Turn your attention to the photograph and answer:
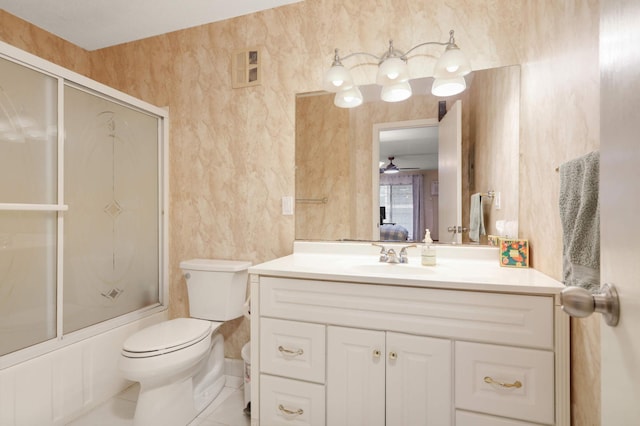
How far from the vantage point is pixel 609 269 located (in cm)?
47

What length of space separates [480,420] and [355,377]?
46 cm

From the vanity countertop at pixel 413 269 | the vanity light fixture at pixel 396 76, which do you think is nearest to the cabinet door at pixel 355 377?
the vanity countertop at pixel 413 269

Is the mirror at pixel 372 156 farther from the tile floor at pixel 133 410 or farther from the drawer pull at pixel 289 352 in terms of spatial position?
the tile floor at pixel 133 410

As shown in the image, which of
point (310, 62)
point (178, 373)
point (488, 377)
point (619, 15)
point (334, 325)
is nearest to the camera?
point (619, 15)

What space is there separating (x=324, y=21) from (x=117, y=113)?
139cm

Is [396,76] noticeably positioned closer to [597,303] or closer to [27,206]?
[597,303]

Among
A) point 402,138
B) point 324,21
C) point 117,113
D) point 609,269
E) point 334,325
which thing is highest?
point 324,21

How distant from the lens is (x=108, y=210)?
6.15 feet

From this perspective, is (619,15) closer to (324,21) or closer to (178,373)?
(324,21)

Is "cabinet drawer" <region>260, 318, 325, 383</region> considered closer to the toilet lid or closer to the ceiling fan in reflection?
the toilet lid

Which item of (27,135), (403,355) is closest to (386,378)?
(403,355)

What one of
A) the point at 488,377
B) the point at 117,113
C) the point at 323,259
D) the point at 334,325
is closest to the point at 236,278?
the point at 323,259

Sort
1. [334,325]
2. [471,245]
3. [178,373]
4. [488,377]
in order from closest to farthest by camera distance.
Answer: [488,377] → [334,325] → [178,373] → [471,245]

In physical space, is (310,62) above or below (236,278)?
above
